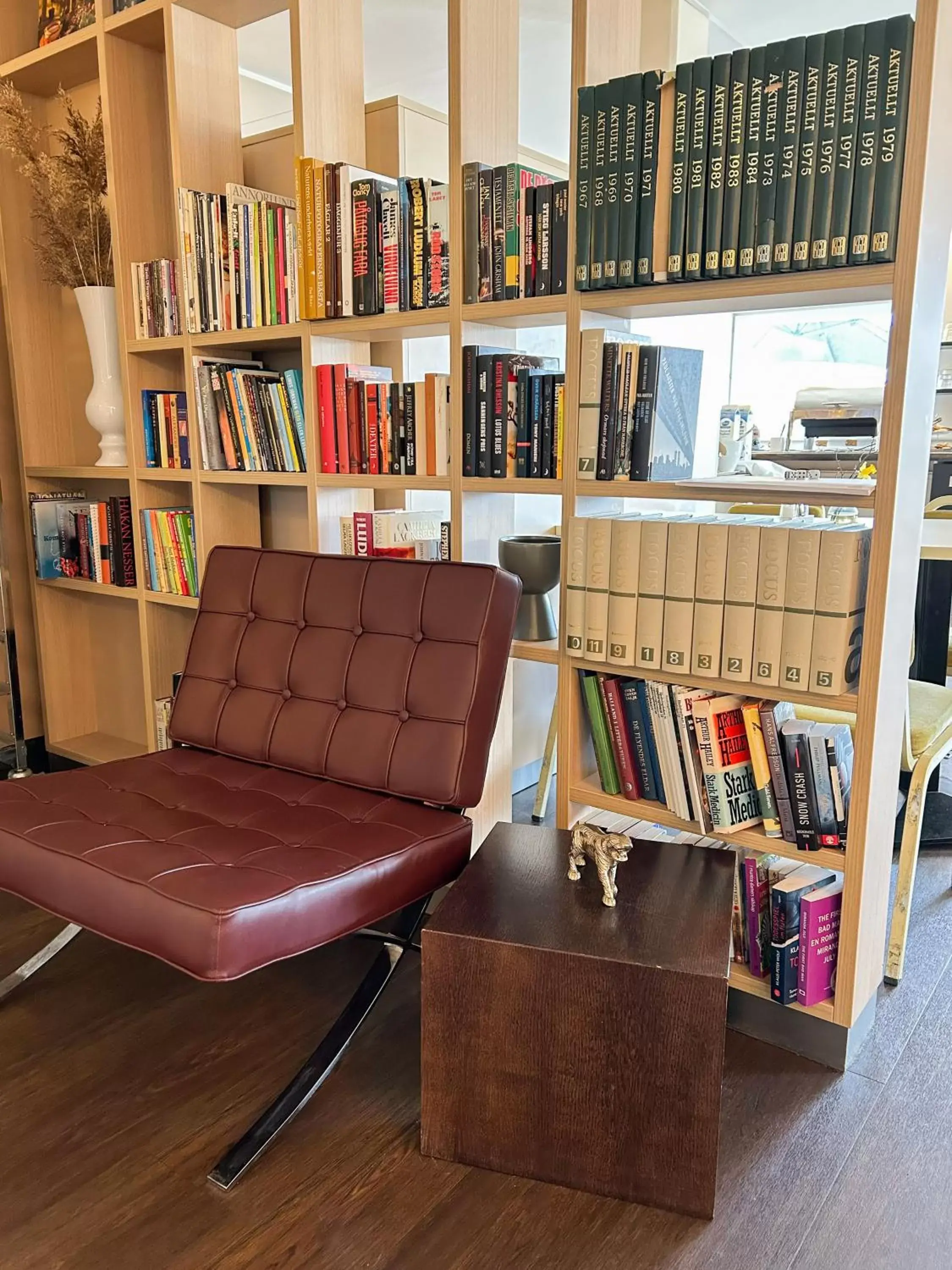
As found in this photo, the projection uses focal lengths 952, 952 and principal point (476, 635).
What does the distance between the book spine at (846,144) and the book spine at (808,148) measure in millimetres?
32

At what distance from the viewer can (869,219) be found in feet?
4.53

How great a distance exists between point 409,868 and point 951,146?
1389mm

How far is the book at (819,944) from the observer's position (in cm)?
159

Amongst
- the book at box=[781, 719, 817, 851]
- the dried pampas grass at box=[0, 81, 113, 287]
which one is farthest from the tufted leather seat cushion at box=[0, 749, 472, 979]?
the dried pampas grass at box=[0, 81, 113, 287]

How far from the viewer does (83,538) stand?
2828mm

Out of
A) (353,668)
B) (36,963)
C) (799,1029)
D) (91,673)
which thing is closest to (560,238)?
(353,668)

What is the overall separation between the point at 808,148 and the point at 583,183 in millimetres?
393

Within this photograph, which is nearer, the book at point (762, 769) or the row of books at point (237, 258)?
the book at point (762, 769)

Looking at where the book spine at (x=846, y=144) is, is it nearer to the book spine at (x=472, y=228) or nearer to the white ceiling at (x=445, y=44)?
the book spine at (x=472, y=228)

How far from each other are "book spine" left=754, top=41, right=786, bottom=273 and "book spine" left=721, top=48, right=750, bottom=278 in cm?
3

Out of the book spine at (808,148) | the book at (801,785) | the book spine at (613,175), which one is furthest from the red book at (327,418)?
the book at (801,785)

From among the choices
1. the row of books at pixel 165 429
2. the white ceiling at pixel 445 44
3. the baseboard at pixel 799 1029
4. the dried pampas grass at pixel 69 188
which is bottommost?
the baseboard at pixel 799 1029

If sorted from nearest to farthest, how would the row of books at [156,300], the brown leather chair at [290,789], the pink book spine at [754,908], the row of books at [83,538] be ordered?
the brown leather chair at [290,789] < the pink book spine at [754,908] < the row of books at [156,300] < the row of books at [83,538]

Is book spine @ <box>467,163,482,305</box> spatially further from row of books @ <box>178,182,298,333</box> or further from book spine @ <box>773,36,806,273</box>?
book spine @ <box>773,36,806,273</box>
